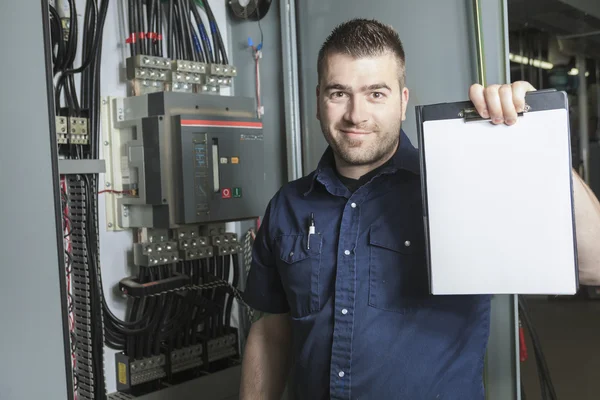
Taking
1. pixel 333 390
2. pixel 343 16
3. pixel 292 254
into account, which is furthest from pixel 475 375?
pixel 343 16

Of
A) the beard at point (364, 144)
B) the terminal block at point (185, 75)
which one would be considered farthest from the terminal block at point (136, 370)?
the beard at point (364, 144)

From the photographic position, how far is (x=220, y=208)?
7.65 ft

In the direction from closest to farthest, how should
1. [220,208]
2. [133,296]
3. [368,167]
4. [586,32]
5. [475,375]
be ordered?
1. [475,375]
2. [368,167]
3. [586,32]
4. [133,296]
5. [220,208]

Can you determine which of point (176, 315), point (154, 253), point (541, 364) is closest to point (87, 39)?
point (154, 253)

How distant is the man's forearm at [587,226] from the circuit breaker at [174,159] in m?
1.36

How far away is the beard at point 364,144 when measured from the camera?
1465 mm

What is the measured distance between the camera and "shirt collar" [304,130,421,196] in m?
1.50

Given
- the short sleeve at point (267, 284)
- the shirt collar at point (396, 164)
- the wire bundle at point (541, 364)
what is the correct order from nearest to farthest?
the shirt collar at point (396, 164), the short sleeve at point (267, 284), the wire bundle at point (541, 364)

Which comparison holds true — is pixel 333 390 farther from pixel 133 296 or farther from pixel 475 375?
pixel 133 296

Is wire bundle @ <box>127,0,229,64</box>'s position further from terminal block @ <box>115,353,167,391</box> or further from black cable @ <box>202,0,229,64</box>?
terminal block @ <box>115,353,167,391</box>

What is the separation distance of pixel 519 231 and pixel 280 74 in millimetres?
1479

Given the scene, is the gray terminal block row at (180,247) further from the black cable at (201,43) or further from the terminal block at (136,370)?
the black cable at (201,43)

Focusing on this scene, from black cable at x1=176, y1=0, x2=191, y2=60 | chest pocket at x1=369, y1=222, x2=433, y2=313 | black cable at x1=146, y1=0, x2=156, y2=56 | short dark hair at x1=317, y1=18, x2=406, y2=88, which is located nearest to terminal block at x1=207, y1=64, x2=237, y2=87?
black cable at x1=176, y1=0, x2=191, y2=60

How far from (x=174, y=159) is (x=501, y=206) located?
131cm
